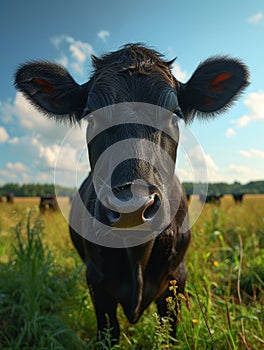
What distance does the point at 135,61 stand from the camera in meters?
2.97

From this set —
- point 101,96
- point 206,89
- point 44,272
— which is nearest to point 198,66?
point 206,89

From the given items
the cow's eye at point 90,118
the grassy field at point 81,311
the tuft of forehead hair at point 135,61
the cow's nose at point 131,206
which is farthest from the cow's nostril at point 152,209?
the tuft of forehead hair at point 135,61

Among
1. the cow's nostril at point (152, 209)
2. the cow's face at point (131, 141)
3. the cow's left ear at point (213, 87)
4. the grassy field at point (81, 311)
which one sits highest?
the cow's left ear at point (213, 87)

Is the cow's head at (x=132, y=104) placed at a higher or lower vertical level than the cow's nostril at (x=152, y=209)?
higher

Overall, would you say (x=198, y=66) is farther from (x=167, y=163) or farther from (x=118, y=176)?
(x=118, y=176)

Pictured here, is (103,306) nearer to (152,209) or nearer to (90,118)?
(152,209)

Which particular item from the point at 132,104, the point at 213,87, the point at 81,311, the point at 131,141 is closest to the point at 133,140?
the point at 131,141

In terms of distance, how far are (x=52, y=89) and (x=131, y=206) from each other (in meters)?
1.93

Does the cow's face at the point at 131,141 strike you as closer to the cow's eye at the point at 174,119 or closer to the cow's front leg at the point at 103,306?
the cow's eye at the point at 174,119

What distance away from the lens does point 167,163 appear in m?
2.65

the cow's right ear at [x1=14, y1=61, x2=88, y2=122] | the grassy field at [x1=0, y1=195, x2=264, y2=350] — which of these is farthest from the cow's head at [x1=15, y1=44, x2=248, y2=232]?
the grassy field at [x1=0, y1=195, x2=264, y2=350]

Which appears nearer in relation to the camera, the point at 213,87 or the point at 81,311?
the point at 213,87

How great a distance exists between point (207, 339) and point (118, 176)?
5.02ft

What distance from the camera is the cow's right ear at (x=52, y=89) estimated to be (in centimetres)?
321
